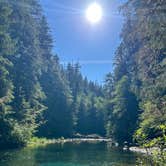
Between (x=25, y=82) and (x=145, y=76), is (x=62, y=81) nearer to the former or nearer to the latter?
(x=25, y=82)

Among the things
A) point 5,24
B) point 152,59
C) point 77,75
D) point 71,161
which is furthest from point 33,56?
point 77,75

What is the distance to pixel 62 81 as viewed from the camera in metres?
72.4

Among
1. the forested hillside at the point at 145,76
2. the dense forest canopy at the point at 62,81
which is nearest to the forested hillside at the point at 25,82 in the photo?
the dense forest canopy at the point at 62,81

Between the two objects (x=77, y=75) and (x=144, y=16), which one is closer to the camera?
(x=144, y=16)

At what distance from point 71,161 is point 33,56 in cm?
2072

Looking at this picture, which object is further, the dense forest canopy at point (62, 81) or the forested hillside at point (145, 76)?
the dense forest canopy at point (62, 81)

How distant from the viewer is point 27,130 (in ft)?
130

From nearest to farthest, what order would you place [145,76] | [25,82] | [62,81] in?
[145,76]
[25,82]
[62,81]

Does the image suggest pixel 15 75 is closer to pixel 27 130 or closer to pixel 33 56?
pixel 33 56

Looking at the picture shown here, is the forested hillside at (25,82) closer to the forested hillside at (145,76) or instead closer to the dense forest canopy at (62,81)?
the dense forest canopy at (62,81)

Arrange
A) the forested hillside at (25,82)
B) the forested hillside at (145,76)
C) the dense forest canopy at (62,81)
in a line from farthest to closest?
the forested hillside at (25,82) < the dense forest canopy at (62,81) < the forested hillside at (145,76)

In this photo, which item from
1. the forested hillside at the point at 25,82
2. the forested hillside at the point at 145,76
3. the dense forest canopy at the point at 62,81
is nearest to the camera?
the forested hillside at the point at 145,76

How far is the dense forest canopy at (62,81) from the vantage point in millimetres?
23266

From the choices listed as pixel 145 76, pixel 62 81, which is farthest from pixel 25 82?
pixel 62 81
